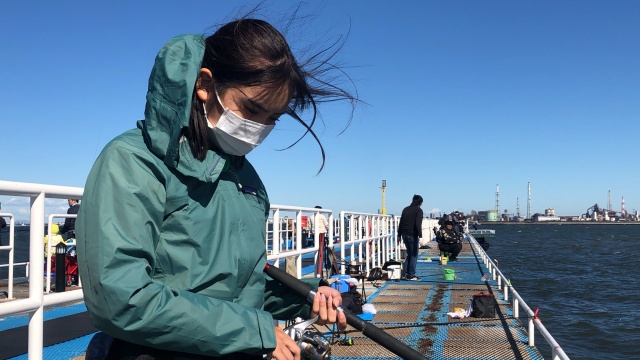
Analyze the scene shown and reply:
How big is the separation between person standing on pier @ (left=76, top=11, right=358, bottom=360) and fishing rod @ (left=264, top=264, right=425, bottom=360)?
2.7 inches

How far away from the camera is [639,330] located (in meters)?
14.0

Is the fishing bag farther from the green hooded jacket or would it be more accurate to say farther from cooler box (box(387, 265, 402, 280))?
the green hooded jacket

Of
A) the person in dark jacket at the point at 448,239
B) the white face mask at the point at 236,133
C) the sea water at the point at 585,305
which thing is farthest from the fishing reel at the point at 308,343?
the person in dark jacket at the point at 448,239

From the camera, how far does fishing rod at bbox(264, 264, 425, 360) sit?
1.76m

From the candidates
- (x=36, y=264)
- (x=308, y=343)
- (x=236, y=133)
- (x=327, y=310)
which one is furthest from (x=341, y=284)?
(x=236, y=133)

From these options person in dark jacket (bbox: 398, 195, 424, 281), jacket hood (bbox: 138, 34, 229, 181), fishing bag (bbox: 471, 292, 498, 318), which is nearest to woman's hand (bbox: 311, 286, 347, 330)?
jacket hood (bbox: 138, 34, 229, 181)

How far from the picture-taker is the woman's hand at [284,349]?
1.41 metres

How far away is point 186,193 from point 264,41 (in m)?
0.49

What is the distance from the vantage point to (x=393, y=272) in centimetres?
1322

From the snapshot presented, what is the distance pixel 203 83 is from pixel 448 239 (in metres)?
17.4

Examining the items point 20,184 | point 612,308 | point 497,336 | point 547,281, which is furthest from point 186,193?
point 547,281

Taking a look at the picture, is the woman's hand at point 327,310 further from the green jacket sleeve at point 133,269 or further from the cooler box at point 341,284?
the cooler box at point 341,284

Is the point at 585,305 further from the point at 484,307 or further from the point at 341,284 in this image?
the point at 341,284

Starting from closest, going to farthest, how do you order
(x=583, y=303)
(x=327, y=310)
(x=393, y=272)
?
(x=327, y=310) → (x=393, y=272) → (x=583, y=303)
